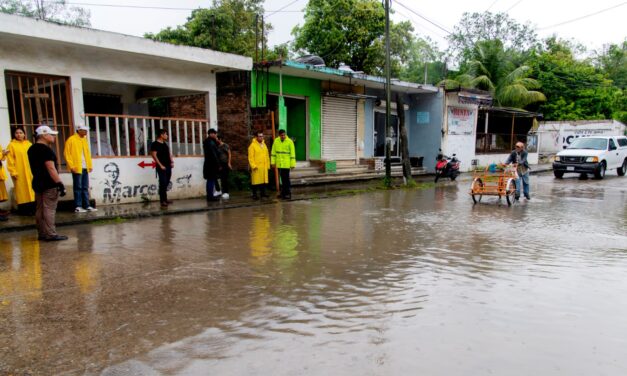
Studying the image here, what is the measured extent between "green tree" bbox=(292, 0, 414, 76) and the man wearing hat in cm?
2551

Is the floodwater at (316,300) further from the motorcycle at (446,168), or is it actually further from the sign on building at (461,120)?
the sign on building at (461,120)

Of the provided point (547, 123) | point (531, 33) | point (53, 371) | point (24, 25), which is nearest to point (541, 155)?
point (547, 123)

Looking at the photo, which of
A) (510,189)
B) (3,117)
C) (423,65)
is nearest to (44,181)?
(3,117)

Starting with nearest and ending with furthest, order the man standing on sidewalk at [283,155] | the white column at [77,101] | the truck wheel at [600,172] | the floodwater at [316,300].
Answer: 1. the floodwater at [316,300]
2. the white column at [77,101]
3. the man standing on sidewalk at [283,155]
4. the truck wheel at [600,172]

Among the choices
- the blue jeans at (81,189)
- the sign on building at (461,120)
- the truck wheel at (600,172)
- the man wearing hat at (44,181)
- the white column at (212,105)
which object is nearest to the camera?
the man wearing hat at (44,181)

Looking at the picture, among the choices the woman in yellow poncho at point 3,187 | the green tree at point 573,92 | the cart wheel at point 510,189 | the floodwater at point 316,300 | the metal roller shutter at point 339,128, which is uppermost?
the green tree at point 573,92

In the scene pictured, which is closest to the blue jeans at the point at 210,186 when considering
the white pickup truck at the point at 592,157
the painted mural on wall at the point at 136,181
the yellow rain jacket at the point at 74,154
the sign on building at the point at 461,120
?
the painted mural on wall at the point at 136,181

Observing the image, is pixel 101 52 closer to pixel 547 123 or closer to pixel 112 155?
pixel 112 155

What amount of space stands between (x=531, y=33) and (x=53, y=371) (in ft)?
167

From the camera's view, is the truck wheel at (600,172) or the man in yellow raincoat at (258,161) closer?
the man in yellow raincoat at (258,161)

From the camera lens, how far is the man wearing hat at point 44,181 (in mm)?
6902

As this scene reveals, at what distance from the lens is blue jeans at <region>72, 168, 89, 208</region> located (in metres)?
9.45

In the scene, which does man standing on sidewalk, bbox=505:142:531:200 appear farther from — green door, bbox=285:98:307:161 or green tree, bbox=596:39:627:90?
green tree, bbox=596:39:627:90

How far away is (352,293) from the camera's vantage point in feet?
15.3
